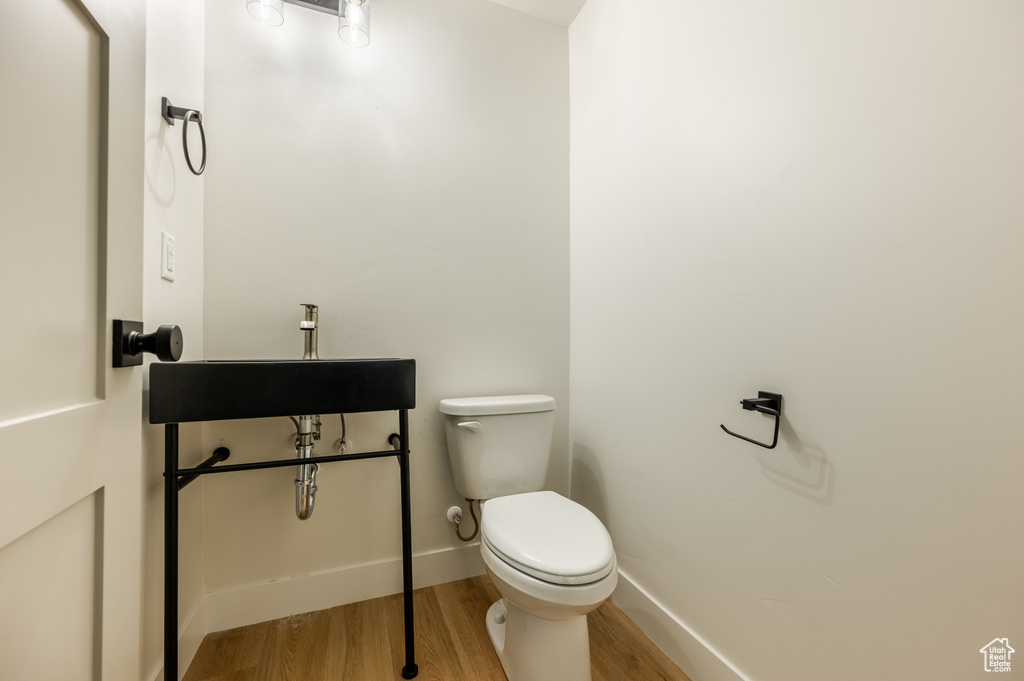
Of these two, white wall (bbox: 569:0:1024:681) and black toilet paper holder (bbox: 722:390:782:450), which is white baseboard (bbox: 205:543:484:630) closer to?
white wall (bbox: 569:0:1024:681)

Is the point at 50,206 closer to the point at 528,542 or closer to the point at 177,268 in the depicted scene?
the point at 177,268

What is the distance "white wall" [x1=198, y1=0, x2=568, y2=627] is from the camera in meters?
1.33

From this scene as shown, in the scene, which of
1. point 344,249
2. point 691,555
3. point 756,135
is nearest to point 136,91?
point 344,249

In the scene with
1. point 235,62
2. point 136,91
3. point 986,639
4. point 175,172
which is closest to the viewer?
point 986,639

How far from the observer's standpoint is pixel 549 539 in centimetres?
106

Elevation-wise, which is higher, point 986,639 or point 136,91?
point 136,91

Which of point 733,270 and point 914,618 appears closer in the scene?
point 914,618

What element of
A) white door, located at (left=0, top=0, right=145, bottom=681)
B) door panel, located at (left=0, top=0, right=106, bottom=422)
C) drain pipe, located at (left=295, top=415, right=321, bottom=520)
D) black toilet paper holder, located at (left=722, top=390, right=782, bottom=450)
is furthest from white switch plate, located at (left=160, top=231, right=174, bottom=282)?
black toilet paper holder, located at (left=722, top=390, right=782, bottom=450)

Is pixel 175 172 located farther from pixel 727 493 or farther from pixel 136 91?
pixel 727 493

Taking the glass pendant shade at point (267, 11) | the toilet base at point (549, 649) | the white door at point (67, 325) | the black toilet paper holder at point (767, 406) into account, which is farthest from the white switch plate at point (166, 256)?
the black toilet paper holder at point (767, 406)

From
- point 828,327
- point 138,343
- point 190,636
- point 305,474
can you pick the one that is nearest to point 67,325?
point 138,343

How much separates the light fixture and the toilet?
131cm

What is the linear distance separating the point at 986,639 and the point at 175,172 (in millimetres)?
1928

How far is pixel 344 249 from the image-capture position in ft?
4.75
